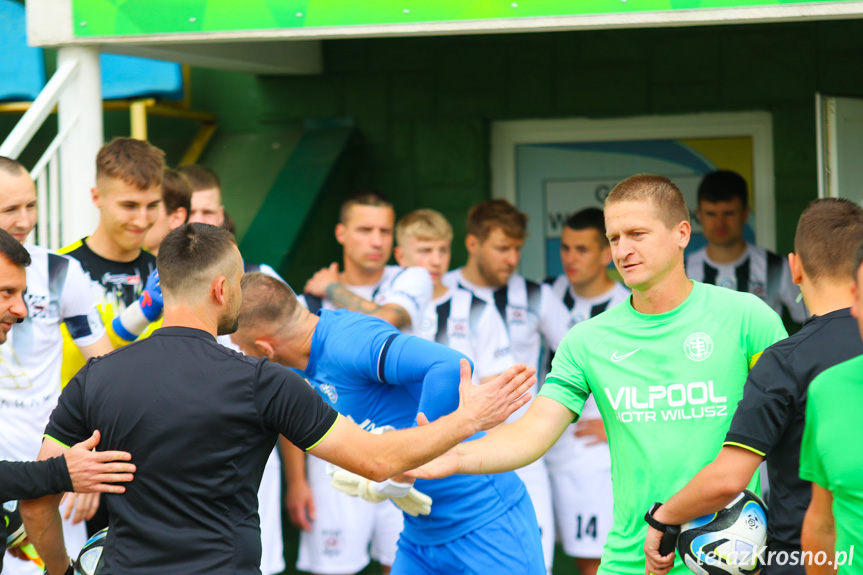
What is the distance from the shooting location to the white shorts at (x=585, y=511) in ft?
17.9

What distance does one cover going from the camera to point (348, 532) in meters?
5.43

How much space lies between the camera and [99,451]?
2.59 m

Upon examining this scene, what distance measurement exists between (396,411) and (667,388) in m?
1.09

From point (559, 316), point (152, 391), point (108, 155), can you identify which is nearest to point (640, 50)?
point (559, 316)

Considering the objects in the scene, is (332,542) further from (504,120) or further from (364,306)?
(504,120)

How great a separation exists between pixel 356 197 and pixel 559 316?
1397mm

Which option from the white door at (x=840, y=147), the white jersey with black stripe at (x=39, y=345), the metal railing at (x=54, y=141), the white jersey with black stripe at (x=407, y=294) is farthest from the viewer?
the white jersey with black stripe at (x=407, y=294)

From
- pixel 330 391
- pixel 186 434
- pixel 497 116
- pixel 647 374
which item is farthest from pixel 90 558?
pixel 497 116

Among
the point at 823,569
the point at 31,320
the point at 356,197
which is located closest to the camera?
the point at 823,569

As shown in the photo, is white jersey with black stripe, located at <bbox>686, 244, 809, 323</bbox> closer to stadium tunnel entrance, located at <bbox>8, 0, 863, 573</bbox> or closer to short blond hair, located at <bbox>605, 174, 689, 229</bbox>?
stadium tunnel entrance, located at <bbox>8, 0, 863, 573</bbox>

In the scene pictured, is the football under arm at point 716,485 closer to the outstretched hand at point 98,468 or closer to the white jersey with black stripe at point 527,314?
the outstretched hand at point 98,468

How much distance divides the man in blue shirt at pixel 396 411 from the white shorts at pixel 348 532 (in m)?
1.75

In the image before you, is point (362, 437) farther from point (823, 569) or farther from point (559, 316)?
point (559, 316)

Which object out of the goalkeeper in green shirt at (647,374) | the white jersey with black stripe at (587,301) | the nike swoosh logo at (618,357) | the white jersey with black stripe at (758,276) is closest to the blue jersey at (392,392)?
the goalkeeper in green shirt at (647,374)
